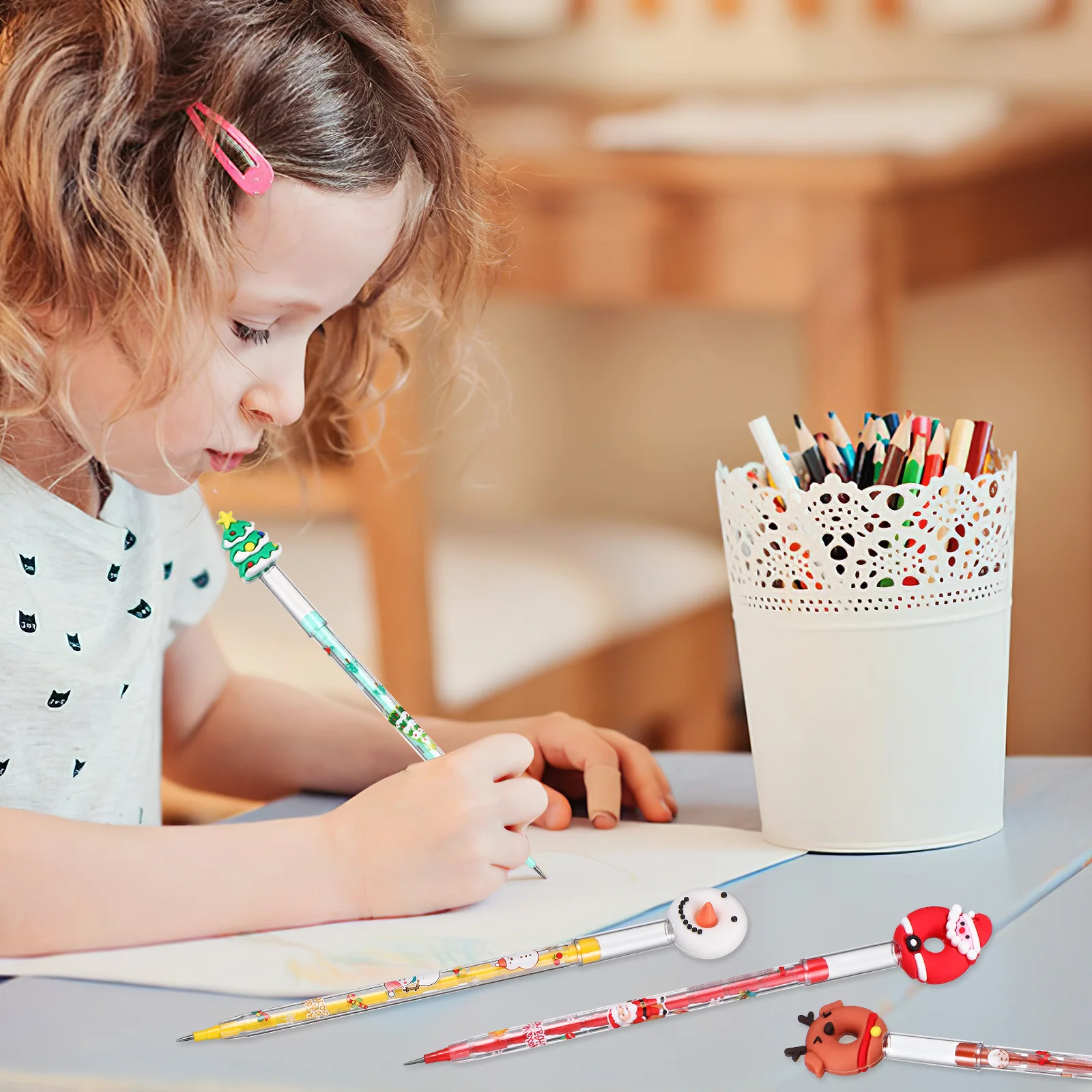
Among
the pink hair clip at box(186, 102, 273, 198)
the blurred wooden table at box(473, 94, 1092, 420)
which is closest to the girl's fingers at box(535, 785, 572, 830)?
the pink hair clip at box(186, 102, 273, 198)

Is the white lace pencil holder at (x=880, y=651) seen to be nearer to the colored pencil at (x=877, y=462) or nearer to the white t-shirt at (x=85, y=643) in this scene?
the colored pencil at (x=877, y=462)

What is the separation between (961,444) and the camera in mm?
618

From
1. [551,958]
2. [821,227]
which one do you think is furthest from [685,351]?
[551,958]

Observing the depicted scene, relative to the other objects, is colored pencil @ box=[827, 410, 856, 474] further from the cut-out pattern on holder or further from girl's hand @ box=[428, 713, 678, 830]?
girl's hand @ box=[428, 713, 678, 830]

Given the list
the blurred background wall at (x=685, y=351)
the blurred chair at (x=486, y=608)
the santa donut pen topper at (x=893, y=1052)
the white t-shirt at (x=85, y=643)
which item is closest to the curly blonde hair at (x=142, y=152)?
the white t-shirt at (x=85, y=643)

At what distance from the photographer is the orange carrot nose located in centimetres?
51

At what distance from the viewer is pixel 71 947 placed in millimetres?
Answer: 545

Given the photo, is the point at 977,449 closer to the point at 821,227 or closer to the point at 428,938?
the point at 428,938

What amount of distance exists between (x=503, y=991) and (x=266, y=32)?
397 mm

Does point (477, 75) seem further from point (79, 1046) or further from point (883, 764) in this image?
point (79, 1046)

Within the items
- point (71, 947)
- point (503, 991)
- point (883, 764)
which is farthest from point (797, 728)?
point (71, 947)

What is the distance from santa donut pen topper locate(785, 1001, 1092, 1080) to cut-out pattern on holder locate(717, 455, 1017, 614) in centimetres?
21

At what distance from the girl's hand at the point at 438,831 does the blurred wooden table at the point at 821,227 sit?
1.27 m

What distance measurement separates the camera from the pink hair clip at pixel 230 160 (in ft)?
1.94
